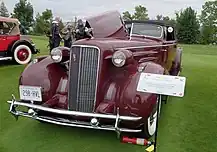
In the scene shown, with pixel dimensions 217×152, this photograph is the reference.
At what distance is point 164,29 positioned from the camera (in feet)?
20.2

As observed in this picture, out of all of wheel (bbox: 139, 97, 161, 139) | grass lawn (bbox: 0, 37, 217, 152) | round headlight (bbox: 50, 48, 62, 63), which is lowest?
grass lawn (bbox: 0, 37, 217, 152)

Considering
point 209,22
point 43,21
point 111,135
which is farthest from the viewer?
point 209,22

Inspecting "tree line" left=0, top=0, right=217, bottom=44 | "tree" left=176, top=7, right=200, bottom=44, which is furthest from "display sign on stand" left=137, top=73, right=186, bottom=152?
"tree" left=176, top=7, right=200, bottom=44

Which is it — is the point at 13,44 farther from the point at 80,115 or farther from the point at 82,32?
the point at 80,115

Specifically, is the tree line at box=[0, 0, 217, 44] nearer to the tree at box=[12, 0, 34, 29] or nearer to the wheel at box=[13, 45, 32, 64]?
the tree at box=[12, 0, 34, 29]

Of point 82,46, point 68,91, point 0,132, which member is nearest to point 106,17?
point 82,46

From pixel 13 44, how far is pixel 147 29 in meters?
5.28

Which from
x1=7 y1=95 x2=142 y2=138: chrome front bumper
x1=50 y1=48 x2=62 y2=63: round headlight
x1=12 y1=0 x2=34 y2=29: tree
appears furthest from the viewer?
x1=12 y1=0 x2=34 y2=29: tree

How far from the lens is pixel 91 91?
12.7 ft

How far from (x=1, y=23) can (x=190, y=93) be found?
20.4ft

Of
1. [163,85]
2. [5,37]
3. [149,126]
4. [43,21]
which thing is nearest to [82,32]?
[149,126]

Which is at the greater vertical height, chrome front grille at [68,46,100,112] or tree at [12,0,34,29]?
tree at [12,0,34,29]

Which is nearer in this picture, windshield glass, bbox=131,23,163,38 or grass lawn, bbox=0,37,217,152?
grass lawn, bbox=0,37,217,152

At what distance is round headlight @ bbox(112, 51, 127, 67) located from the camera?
3.90m
